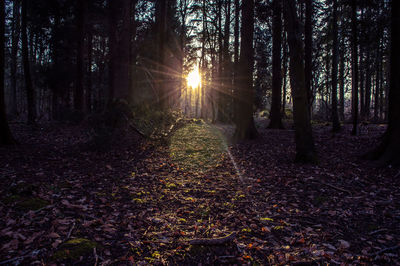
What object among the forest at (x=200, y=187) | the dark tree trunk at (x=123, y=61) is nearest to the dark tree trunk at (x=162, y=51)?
the forest at (x=200, y=187)

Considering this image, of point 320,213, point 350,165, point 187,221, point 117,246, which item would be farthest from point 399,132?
point 117,246

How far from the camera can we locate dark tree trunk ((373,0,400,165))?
20.6ft

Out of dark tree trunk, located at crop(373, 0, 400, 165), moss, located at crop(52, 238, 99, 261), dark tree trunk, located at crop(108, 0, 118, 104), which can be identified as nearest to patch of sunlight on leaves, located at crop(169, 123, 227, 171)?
dark tree trunk, located at crop(108, 0, 118, 104)

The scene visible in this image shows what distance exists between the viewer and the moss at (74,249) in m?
2.70

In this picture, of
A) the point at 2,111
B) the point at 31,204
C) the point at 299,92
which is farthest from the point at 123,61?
the point at 31,204

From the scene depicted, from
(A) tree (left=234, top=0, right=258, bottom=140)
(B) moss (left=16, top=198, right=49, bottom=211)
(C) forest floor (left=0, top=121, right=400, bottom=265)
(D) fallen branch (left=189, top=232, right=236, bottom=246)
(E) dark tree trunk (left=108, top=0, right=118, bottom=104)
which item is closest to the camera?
(C) forest floor (left=0, top=121, right=400, bottom=265)

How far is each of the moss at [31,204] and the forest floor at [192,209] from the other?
14 mm

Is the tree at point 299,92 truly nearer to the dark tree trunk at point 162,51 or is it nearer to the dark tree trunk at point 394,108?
the dark tree trunk at point 394,108

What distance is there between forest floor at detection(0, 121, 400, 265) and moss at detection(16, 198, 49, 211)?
0.05ft

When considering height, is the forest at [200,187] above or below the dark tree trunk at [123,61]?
below

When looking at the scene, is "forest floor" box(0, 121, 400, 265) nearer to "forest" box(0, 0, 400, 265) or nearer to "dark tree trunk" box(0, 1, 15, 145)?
"forest" box(0, 0, 400, 265)

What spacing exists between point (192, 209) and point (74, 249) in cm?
203

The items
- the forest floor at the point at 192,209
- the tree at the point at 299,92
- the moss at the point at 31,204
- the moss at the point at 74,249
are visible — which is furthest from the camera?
the tree at the point at 299,92

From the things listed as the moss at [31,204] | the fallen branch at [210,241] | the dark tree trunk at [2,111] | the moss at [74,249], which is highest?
the dark tree trunk at [2,111]
